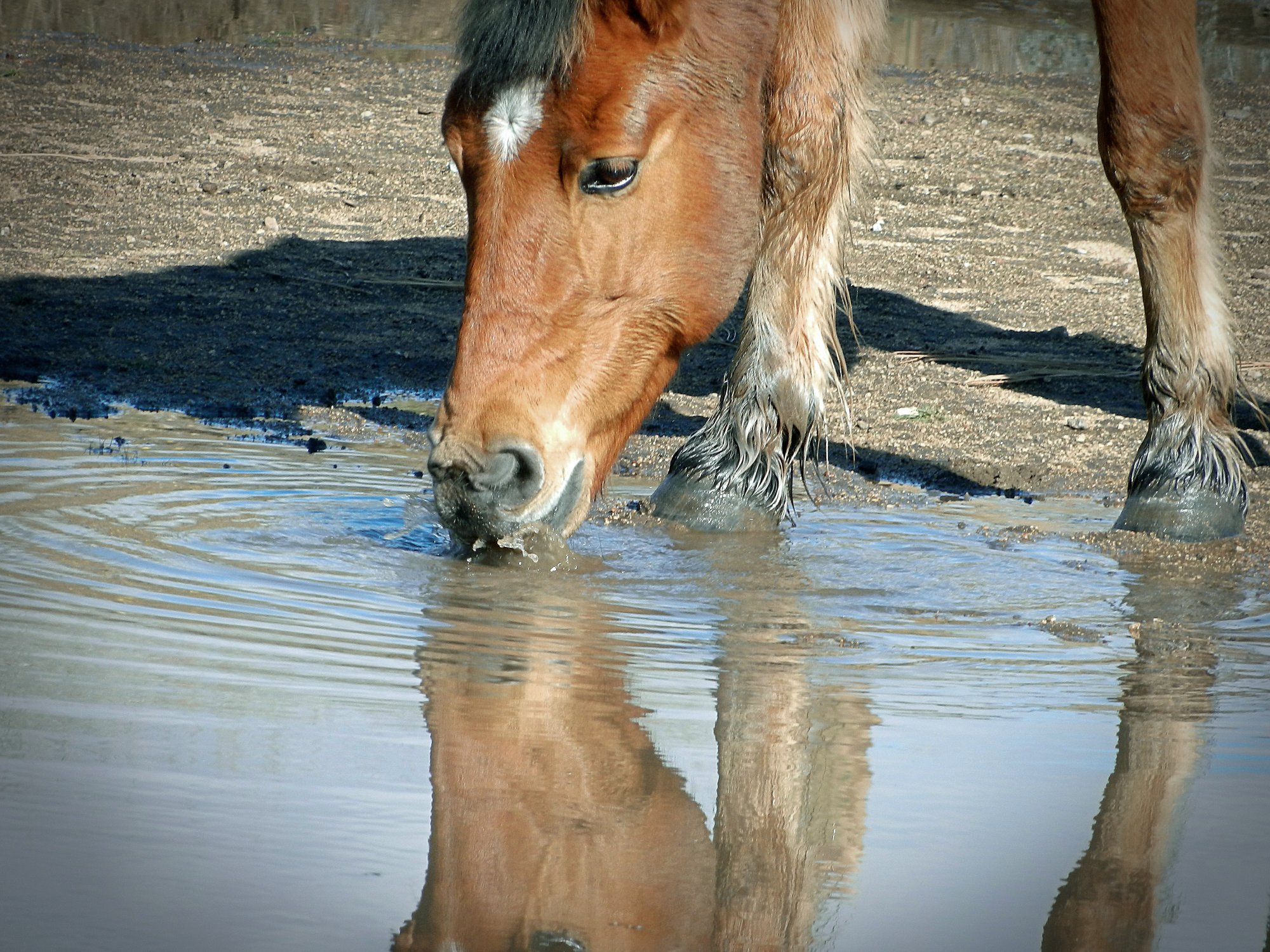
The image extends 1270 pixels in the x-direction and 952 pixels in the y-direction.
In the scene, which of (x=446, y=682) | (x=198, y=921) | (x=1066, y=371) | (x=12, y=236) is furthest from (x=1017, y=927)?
(x=12, y=236)

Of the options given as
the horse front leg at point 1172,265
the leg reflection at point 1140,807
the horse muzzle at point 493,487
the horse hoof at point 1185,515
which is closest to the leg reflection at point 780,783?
the leg reflection at point 1140,807

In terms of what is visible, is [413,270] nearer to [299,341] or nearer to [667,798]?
[299,341]

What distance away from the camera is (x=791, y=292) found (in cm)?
454

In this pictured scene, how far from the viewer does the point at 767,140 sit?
427 cm

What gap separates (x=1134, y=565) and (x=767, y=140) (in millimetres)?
1587

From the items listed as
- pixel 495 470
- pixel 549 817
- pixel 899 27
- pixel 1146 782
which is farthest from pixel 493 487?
pixel 899 27

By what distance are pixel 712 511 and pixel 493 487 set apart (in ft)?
4.30

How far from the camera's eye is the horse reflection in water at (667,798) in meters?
1.89

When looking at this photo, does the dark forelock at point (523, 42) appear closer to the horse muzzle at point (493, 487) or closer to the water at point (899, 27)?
the horse muzzle at point (493, 487)

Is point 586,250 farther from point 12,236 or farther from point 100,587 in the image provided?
point 12,236

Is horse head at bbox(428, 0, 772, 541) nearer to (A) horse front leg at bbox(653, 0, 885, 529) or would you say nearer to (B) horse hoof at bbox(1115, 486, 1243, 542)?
(A) horse front leg at bbox(653, 0, 885, 529)

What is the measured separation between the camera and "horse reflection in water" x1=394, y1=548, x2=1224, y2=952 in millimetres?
1887

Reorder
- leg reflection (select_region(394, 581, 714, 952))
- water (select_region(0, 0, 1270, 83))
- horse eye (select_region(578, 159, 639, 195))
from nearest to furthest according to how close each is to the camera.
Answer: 1. leg reflection (select_region(394, 581, 714, 952))
2. horse eye (select_region(578, 159, 639, 195))
3. water (select_region(0, 0, 1270, 83))

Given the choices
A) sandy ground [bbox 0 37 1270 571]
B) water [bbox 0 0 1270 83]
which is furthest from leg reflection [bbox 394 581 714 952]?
water [bbox 0 0 1270 83]
